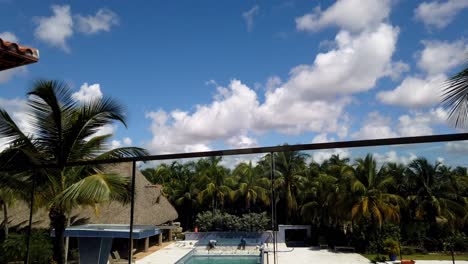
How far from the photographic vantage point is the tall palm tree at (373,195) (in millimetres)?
19609

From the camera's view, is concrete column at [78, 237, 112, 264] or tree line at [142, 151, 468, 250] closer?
concrete column at [78, 237, 112, 264]

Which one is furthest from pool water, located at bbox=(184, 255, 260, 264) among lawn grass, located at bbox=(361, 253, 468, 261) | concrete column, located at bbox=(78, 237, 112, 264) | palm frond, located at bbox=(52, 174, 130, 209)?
palm frond, located at bbox=(52, 174, 130, 209)

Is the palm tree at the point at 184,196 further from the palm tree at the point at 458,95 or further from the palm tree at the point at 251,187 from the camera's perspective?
the palm tree at the point at 458,95

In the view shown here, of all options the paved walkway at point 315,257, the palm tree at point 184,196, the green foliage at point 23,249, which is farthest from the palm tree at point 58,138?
the palm tree at point 184,196

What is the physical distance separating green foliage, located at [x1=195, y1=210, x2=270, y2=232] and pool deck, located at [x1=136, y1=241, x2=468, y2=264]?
4859 mm

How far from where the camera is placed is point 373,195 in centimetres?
2011

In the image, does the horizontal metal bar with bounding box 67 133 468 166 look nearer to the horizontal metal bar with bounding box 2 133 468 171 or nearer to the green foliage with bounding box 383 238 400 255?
the horizontal metal bar with bounding box 2 133 468 171

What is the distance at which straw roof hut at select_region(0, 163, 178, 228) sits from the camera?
15.4 metres

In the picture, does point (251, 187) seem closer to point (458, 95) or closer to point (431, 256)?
point (431, 256)

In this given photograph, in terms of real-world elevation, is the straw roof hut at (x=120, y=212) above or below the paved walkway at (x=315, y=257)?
above

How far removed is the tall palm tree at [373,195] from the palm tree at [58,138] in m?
17.0

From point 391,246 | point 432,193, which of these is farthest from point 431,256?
point 432,193

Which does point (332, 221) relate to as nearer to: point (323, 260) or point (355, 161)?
point (355, 161)

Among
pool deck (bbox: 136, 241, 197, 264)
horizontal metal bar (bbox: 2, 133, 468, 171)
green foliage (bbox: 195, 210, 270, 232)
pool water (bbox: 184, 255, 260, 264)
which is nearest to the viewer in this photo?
horizontal metal bar (bbox: 2, 133, 468, 171)
